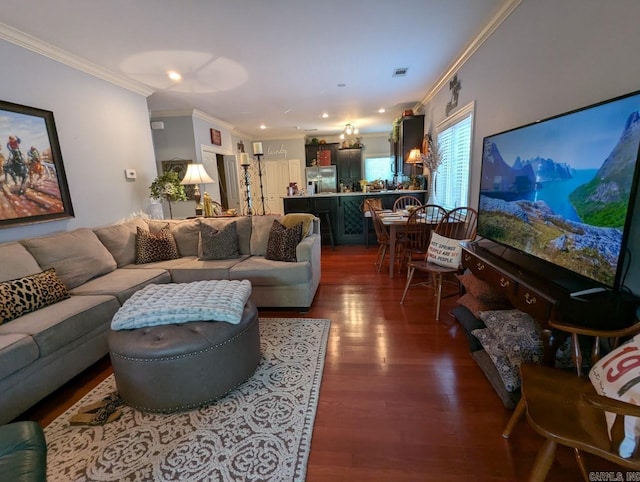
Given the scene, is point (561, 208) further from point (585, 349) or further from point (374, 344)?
point (374, 344)

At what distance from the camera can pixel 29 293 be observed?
1.98m

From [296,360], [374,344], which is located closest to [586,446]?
[374,344]

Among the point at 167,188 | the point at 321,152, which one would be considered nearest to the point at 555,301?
the point at 167,188

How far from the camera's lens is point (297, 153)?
8.55 meters

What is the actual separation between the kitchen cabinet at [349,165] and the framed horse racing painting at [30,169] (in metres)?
6.62

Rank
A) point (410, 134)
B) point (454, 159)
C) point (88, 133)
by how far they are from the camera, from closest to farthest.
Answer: point (88, 133)
point (454, 159)
point (410, 134)

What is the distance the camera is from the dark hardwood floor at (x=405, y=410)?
129 cm

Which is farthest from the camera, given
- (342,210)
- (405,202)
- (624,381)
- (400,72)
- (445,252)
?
(342,210)

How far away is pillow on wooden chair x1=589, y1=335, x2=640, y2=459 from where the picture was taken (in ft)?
2.91

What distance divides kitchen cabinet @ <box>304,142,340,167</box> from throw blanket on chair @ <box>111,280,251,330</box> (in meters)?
7.02

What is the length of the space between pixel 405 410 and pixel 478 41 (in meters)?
3.33

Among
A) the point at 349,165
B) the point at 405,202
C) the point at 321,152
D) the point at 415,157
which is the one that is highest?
the point at 321,152

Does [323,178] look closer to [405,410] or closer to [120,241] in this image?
[120,241]

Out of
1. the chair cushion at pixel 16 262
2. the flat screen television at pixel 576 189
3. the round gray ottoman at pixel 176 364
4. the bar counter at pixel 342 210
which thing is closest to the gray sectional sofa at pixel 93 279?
the chair cushion at pixel 16 262
